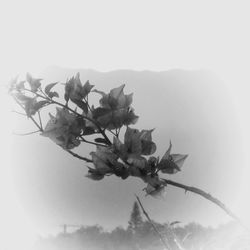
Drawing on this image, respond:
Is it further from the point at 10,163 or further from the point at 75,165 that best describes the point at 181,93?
the point at 10,163

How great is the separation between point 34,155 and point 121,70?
23124 mm

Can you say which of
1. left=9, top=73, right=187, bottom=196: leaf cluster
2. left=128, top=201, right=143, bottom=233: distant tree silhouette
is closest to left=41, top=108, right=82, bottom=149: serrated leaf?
left=9, top=73, right=187, bottom=196: leaf cluster

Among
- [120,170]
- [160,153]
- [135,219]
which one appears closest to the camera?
[120,170]

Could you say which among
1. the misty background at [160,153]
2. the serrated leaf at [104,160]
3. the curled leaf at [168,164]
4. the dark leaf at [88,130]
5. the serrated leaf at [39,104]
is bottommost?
the misty background at [160,153]

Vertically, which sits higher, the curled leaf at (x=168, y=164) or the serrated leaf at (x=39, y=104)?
the serrated leaf at (x=39, y=104)

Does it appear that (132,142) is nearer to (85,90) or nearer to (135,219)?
(85,90)

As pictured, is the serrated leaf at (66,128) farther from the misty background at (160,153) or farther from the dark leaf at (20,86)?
the misty background at (160,153)

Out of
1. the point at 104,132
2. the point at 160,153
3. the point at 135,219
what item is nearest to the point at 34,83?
the point at 104,132

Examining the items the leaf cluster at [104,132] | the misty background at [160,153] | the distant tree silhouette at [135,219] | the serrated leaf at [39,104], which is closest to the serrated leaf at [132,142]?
the leaf cluster at [104,132]

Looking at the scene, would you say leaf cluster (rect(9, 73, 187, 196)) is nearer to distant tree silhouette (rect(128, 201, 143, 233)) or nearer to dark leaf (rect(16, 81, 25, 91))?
dark leaf (rect(16, 81, 25, 91))

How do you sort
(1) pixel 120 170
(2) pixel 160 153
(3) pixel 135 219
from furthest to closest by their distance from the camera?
1. (2) pixel 160 153
2. (3) pixel 135 219
3. (1) pixel 120 170

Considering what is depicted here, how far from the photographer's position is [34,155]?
203ft

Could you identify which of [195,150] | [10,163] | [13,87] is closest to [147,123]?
[195,150]

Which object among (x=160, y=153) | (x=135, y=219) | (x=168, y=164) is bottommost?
(x=160, y=153)
